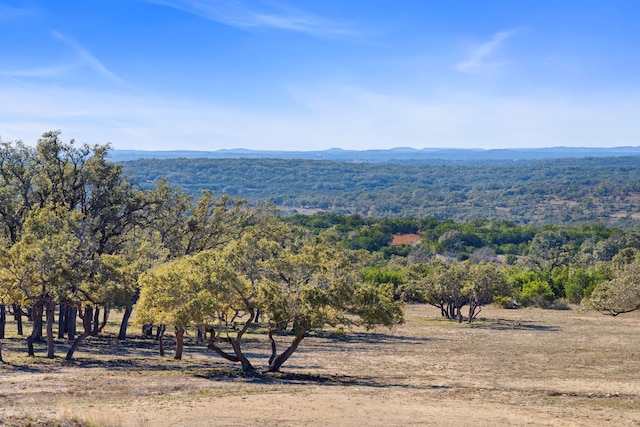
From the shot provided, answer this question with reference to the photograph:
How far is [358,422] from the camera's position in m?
19.6

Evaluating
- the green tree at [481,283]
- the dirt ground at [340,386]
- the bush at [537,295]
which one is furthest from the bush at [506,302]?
the dirt ground at [340,386]

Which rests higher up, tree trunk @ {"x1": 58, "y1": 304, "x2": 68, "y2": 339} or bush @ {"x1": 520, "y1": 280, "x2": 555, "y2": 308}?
tree trunk @ {"x1": 58, "y1": 304, "x2": 68, "y2": 339}

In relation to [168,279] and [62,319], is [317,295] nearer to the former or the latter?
[168,279]

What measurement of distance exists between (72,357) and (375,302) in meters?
13.9

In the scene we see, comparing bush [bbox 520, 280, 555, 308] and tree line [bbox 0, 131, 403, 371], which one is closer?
tree line [bbox 0, 131, 403, 371]

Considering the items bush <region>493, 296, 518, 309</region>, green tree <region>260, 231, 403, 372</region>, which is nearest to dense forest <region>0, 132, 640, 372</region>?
green tree <region>260, 231, 403, 372</region>

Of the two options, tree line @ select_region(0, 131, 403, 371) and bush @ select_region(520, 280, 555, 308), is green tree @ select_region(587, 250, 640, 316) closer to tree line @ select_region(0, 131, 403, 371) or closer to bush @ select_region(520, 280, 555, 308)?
tree line @ select_region(0, 131, 403, 371)

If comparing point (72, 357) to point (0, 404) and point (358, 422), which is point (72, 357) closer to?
point (0, 404)

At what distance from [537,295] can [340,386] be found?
190ft

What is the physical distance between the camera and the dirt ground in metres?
19.9

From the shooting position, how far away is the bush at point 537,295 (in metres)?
78.5

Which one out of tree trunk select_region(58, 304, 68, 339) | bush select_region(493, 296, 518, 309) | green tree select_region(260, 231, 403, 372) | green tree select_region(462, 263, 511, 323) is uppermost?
green tree select_region(260, 231, 403, 372)

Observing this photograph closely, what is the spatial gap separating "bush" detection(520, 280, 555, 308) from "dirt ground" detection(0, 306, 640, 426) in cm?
3414

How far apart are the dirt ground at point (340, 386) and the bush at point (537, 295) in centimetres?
3414
